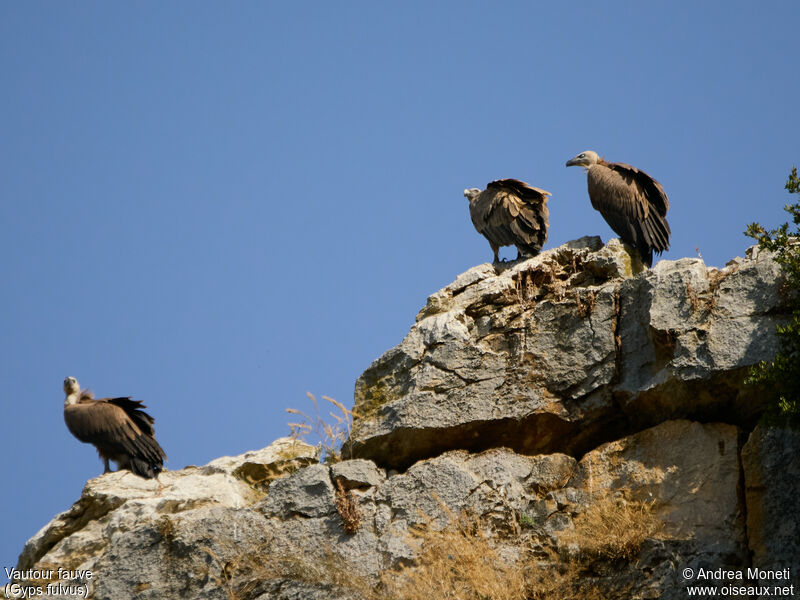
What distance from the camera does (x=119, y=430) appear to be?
545 inches

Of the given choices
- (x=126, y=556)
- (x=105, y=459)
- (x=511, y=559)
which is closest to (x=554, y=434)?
(x=511, y=559)

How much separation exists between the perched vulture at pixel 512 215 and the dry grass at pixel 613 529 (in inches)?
177

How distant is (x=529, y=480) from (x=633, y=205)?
428 cm

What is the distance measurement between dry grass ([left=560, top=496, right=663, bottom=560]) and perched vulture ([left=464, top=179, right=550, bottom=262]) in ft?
14.8

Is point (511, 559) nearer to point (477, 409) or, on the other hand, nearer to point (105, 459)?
point (477, 409)

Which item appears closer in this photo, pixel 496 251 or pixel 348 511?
pixel 348 511

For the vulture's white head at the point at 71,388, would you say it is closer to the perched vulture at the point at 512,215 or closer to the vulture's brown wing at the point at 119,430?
the vulture's brown wing at the point at 119,430

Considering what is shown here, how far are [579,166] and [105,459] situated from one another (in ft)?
27.3

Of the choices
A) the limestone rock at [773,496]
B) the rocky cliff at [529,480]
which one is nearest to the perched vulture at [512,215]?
the rocky cliff at [529,480]

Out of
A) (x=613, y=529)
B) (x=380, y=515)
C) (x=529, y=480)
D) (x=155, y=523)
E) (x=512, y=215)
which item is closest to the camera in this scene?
(x=613, y=529)

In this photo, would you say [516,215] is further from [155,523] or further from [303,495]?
[155,523]

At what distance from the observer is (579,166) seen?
15.8 meters

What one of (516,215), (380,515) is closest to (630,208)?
(516,215)

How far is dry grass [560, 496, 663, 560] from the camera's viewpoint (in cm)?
1005
